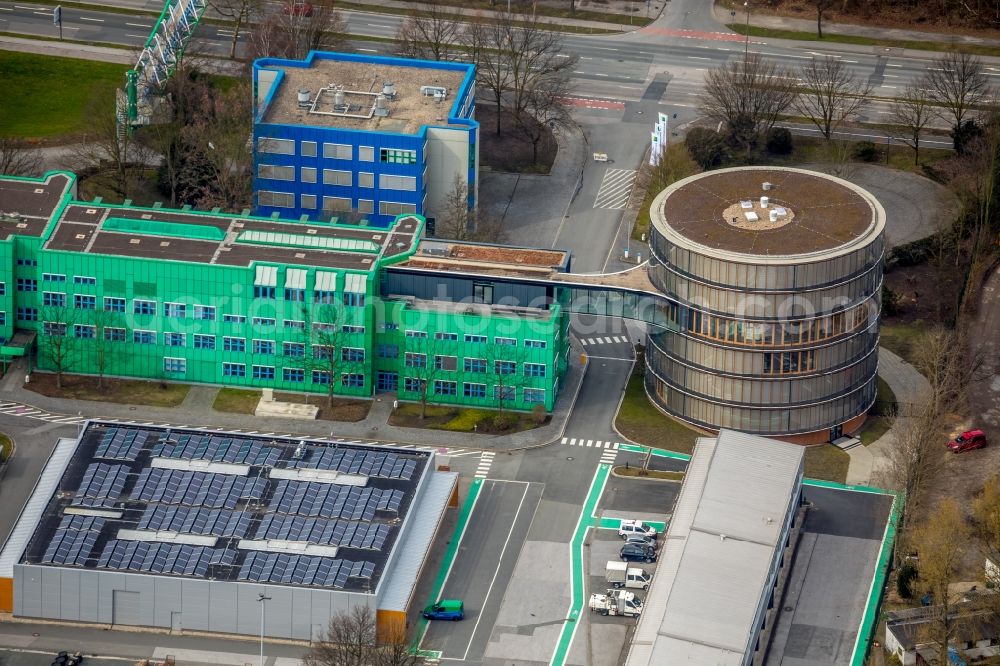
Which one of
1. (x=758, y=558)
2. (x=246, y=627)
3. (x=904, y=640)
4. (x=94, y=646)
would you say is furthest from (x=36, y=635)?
(x=904, y=640)

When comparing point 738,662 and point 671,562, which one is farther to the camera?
point 671,562

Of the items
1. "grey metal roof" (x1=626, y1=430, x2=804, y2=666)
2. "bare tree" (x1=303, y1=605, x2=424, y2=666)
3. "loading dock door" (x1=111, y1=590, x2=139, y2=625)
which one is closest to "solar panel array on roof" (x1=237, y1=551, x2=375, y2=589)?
"bare tree" (x1=303, y1=605, x2=424, y2=666)

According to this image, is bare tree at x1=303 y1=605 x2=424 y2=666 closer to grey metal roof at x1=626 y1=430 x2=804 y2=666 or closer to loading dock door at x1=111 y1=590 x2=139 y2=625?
loading dock door at x1=111 y1=590 x2=139 y2=625

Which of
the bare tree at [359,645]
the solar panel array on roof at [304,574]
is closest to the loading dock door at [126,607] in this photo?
the solar panel array on roof at [304,574]

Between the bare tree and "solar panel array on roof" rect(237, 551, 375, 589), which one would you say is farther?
"solar panel array on roof" rect(237, 551, 375, 589)

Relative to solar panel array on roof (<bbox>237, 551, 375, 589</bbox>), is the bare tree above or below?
below

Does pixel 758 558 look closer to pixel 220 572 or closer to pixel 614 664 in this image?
pixel 614 664

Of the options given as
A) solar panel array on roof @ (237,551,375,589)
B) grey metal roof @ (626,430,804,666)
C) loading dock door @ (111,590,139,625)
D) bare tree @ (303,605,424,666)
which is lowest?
loading dock door @ (111,590,139,625)
